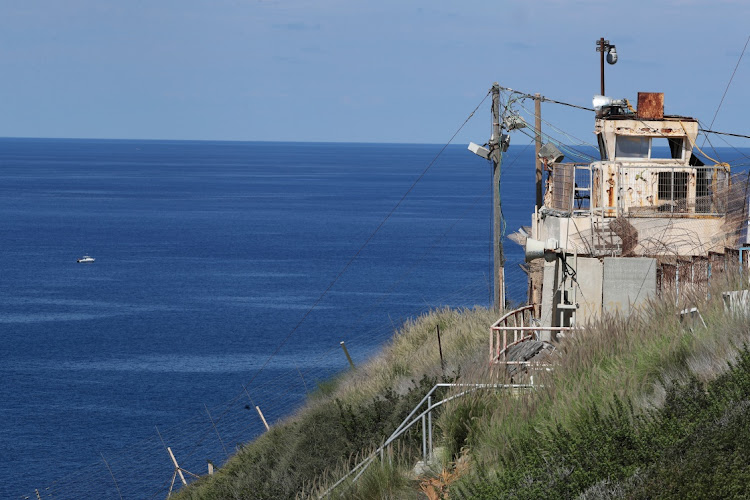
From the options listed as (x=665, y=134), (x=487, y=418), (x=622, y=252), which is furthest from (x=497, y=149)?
(x=487, y=418)

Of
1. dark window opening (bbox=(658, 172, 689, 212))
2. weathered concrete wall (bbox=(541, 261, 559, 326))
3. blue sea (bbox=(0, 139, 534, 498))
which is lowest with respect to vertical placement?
blue sea (bbox=(0, 139, 534, 498))

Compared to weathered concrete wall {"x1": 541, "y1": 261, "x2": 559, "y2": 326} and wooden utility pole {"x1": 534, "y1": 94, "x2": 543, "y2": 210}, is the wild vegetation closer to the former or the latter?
weathered concrete wall {"x1": 541, "y1": 261, "x2": 559, "y2": 326}

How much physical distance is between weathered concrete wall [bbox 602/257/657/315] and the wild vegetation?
3702mm

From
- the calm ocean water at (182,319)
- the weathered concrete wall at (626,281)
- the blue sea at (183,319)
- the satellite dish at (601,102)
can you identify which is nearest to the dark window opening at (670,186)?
the calm ocean water at (182,319)

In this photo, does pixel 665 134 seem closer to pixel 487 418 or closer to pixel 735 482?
pixel 487 418

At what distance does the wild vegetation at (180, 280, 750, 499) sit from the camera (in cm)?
882

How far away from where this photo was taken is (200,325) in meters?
67.9

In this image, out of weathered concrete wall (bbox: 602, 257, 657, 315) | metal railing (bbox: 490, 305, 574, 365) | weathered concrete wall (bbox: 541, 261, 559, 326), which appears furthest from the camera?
weathered concrete wall (bbox: 541, 261, 559, 326)

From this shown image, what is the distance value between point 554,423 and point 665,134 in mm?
17123

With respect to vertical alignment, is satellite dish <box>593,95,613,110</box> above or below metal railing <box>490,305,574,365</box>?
above

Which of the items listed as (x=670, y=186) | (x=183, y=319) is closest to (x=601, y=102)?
(x=670, y=186)

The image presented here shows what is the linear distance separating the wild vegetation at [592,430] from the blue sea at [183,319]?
1931 centimetres

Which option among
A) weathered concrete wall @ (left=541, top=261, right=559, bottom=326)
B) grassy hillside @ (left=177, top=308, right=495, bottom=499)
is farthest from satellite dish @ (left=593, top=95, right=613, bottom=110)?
weathered concrete wall @ (left=541, top=261, right=559, bottom=326)

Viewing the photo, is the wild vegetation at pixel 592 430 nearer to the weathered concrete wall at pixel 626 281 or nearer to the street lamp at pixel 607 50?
the weathered concrete wall at pixel 626 281
